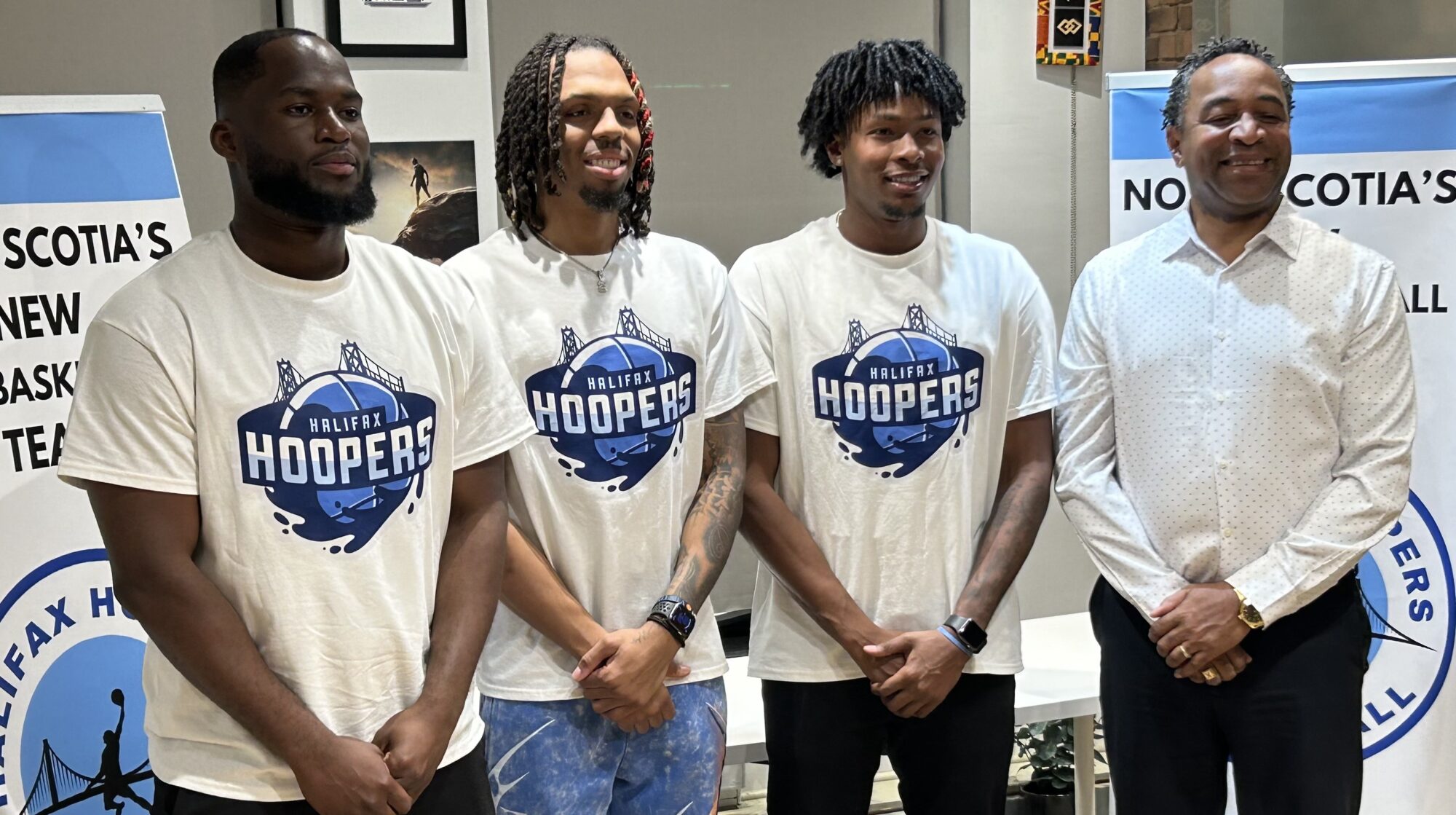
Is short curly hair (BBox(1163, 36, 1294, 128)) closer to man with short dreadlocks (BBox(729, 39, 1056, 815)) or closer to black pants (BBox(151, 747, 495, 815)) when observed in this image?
man with short dreadlocks (BBox(729, 39, 1056, 815))

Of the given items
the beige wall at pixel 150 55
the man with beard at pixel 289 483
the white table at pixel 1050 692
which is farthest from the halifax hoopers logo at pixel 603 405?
the beige wall at pixel 150 55

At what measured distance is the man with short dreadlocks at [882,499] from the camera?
231 centimetres

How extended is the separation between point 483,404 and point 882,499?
770mm

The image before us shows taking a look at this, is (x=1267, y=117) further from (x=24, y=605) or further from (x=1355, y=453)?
(x=24, y=605)

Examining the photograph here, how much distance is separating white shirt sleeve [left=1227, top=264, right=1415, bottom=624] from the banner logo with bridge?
2.09m

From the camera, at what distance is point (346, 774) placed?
64.4 inches

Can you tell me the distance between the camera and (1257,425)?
2311mm

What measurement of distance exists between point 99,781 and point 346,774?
1256 millimetres

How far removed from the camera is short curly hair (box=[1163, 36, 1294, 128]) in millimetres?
2408

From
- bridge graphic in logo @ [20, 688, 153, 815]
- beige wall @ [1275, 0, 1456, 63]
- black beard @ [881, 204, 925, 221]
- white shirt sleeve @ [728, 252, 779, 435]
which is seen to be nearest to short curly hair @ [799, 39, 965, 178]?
black beard @ [881, 204, 925, 221]

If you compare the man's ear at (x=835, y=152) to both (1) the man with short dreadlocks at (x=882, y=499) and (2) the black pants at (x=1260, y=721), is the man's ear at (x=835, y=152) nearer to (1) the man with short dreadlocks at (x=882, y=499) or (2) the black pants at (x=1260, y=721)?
(1) the man with short dreadlocks at (x=882, y=499)

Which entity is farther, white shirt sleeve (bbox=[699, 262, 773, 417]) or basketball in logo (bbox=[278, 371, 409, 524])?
white shirt sleeve (bbox=[699, 262, 773, 417])

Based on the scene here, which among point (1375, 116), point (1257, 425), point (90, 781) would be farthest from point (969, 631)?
point (90, 781)

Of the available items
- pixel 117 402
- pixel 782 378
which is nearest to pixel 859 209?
pixel 782 378
